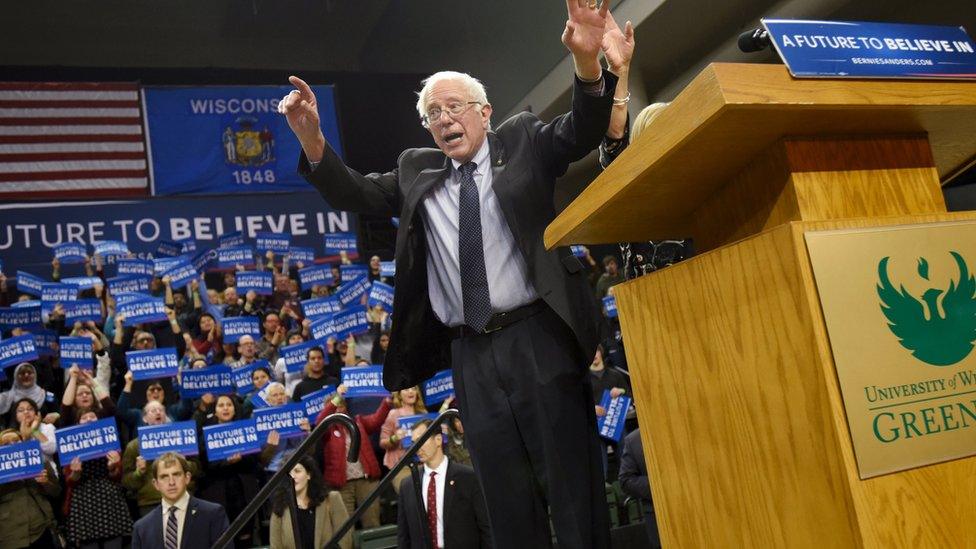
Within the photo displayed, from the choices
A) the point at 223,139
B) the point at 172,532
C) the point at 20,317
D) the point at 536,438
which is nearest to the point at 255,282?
the point at 20,317

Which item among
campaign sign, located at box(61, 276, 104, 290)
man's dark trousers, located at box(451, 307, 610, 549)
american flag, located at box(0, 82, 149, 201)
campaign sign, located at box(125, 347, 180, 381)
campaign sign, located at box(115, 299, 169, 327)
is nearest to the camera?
man's dark trousers, located at box(451, 307, 610, 549)

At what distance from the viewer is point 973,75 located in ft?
3.33

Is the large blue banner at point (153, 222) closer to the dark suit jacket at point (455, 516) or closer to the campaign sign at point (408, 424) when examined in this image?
the campaign sign at point (408, 424)

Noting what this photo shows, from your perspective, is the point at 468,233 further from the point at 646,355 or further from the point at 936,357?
the point at 936,357

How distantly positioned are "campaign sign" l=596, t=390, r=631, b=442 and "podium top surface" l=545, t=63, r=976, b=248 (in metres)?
4.94

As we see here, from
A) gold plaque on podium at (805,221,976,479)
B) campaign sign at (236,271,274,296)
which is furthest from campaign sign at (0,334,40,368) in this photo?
gold plaque on podium at (805,221,976,479)

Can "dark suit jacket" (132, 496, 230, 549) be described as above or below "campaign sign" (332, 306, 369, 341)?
below

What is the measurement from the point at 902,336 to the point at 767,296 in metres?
0.14

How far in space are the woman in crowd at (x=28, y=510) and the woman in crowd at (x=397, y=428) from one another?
2.01 m

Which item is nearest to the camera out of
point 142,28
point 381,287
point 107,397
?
point 107,397

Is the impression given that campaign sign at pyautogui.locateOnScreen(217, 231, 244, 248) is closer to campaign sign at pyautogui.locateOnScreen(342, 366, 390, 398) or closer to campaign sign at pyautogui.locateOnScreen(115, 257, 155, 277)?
campaign sign at pyautogui.locateOnScreen(115, 257, 155, 277)

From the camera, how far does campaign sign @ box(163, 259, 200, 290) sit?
758 cm

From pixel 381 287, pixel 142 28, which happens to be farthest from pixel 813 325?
pixel 142 28

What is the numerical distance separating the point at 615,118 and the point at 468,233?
0.36m
